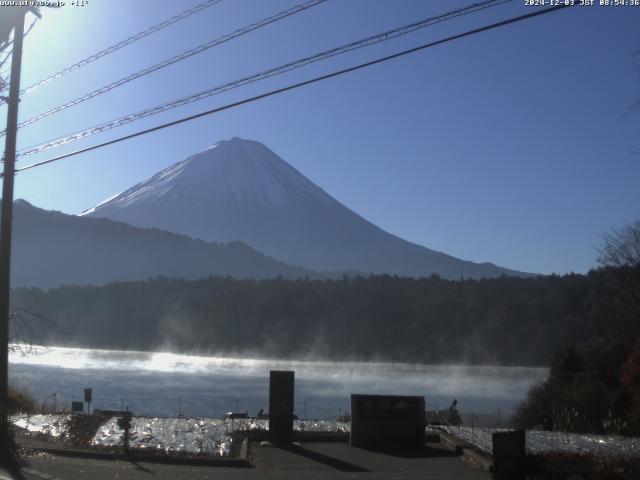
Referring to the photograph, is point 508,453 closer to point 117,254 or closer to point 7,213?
point 7,213

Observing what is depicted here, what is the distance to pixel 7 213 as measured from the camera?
49.6 ft

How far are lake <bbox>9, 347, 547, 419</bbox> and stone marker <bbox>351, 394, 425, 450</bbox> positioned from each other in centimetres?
2261

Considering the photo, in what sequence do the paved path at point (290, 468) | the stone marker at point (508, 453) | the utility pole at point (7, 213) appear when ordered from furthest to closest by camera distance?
the utility pole at point (7, 213)
the paved path at point (290, 468)
the stone marker at point (508, 453)

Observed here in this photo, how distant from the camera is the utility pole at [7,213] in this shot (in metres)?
14.4

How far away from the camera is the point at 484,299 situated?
86625mm

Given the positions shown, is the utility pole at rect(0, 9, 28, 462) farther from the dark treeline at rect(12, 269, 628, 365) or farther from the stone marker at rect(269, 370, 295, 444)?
the dark treeline at rect(12, 269, 628, 365)

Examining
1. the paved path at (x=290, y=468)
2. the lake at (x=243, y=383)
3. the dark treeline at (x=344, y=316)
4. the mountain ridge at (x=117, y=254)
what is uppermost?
the mountain ridge at (x=117, y=254)

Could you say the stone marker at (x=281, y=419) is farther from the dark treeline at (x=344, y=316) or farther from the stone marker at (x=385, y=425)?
the dark treeline at (x=344, y=316)

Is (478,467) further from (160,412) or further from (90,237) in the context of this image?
(90,237)

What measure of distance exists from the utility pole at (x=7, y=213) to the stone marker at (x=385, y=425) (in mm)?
6268

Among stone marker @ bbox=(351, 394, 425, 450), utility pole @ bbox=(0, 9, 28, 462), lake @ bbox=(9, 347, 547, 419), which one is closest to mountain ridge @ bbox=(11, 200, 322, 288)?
lake @ bbox=(9, 347, 547, 419)

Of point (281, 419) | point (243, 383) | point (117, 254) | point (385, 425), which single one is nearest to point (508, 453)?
point (385, 425)

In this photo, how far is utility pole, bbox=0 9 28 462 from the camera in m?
14.4

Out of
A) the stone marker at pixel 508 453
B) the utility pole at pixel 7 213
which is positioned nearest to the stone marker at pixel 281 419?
the utility pole at pixel 7 213
